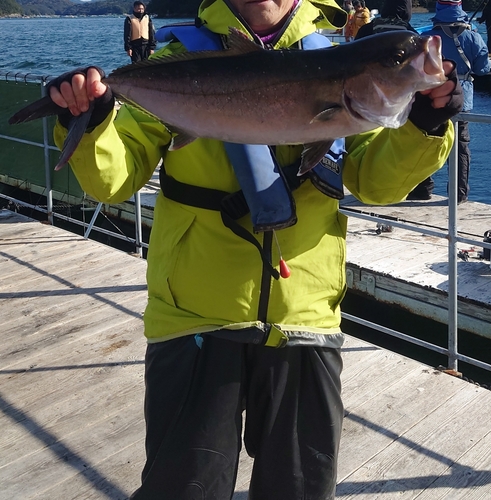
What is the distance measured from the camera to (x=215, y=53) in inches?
76.0

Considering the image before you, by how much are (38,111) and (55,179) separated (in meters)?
5.58

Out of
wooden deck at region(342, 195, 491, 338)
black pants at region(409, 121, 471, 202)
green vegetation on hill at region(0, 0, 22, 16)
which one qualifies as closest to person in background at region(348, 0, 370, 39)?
black pants at region(409, 121, 471, 202)

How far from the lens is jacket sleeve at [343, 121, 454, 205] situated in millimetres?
2107

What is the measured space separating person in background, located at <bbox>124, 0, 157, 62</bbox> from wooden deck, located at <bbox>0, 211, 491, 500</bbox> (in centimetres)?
1395

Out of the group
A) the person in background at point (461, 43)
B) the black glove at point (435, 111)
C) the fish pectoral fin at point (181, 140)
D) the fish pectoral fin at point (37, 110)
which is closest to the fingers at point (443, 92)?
the black glove at point (435, 111)

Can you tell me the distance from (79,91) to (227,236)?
660mm

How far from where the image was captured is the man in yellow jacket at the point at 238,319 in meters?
2.23

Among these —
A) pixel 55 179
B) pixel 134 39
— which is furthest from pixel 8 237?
pixel 134 39

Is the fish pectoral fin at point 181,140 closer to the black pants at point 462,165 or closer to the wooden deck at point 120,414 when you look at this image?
the wooden deck at point 120,414

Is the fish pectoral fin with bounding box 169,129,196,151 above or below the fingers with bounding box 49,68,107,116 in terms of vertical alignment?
below

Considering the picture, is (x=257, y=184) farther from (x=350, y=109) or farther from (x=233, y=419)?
(x=233, y=419)

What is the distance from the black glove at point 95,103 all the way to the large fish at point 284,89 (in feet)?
0.16

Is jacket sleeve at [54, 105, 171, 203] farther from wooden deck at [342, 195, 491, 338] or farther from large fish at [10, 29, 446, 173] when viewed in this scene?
wooden deck at [342, 195, 491, 338]

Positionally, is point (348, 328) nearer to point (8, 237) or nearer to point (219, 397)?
point (8, 237)
